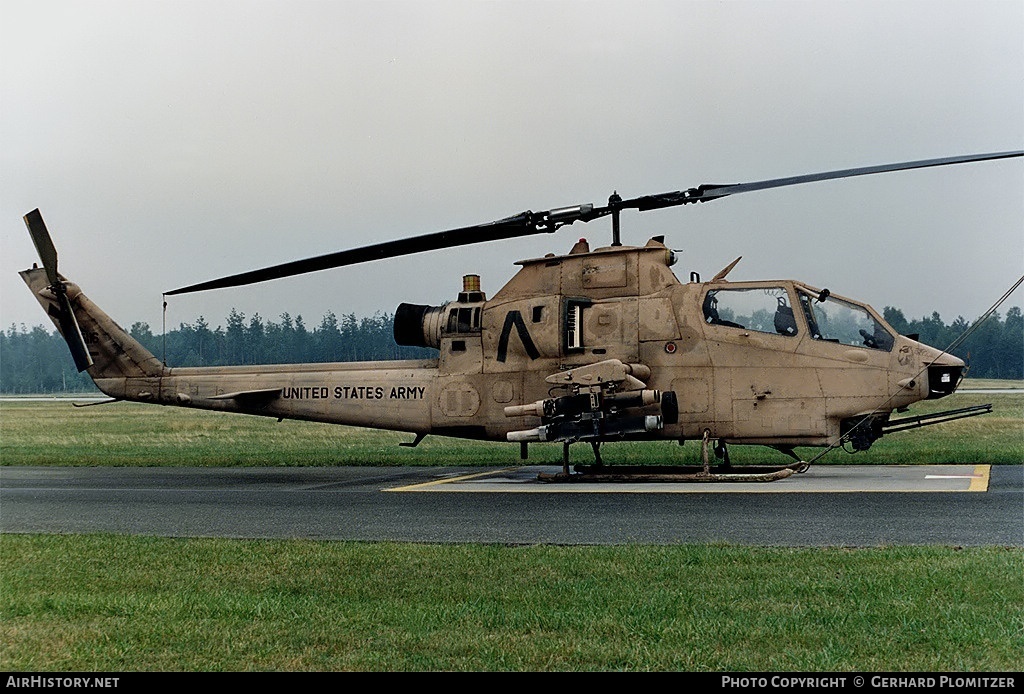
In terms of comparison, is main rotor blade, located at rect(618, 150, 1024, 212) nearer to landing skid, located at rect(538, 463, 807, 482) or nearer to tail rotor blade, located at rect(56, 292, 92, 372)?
landing skid, located at rect(538, 463, 807, 482)

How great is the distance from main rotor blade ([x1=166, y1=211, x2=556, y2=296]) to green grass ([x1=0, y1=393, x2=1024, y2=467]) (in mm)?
6140

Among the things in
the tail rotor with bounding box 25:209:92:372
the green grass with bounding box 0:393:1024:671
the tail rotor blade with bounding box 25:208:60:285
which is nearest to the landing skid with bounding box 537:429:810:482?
the green grass with bounding box 0:393:1024:671

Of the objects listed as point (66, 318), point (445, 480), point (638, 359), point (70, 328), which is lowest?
point (445, 480)

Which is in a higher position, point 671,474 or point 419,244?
point 419,244

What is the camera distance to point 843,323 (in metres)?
14.2

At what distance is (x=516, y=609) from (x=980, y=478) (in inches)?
398

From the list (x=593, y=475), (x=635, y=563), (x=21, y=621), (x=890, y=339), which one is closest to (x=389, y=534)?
(x=635, y=563)

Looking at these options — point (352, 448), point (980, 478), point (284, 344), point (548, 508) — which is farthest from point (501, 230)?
point (284, 344)

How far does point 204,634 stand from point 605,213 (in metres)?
9.45

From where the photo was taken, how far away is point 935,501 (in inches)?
439

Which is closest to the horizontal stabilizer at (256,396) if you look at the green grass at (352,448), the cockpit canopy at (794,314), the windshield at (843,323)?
the green grass at (352,448)

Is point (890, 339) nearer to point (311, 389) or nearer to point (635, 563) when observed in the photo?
point (635, 563)

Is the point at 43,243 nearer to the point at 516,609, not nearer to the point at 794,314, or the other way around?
the point at 794,314
